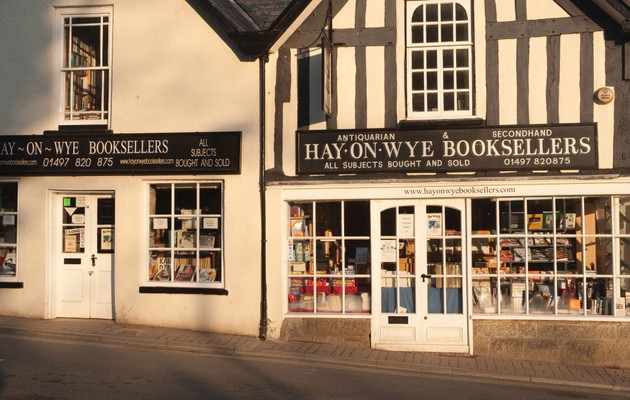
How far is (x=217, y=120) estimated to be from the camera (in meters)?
12.3

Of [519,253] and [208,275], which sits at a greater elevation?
[519,253]

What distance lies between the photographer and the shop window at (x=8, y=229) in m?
12.8

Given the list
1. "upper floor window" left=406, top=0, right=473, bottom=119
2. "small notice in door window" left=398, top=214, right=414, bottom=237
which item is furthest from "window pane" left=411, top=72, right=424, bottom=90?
"small notice in door window" left=398, top=214, right=414, bottom=237

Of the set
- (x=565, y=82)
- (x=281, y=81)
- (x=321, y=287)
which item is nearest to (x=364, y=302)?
(x=321, y=287)

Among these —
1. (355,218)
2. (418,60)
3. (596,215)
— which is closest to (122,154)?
(355,218)

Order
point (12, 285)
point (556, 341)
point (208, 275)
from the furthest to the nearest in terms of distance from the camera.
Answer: point (12, 285) → point (208, 275) → point (556, 341)

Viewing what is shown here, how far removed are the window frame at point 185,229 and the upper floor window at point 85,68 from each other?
70.3 inches

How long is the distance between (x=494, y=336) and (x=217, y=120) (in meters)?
5.62

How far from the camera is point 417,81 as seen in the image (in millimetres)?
11844

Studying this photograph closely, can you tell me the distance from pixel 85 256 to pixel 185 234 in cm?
185

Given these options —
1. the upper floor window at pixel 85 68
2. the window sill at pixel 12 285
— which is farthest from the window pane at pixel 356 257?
the window sill at pixel 12 285

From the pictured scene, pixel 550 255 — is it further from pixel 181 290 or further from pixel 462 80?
pixel 181 290

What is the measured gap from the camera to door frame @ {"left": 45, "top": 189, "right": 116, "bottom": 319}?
12.6 m

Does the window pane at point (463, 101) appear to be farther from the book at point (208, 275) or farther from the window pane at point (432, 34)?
the book at point (208, 275)
